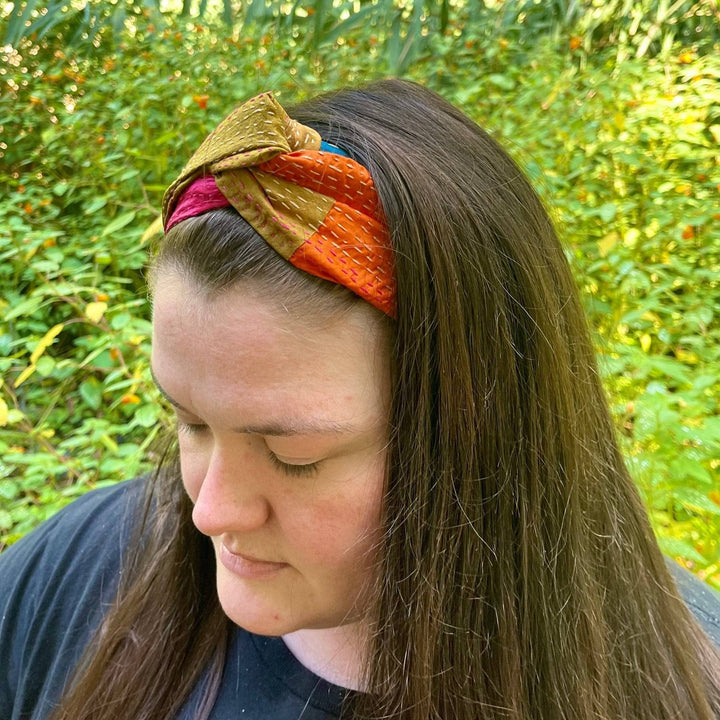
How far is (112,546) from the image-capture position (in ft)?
3.58

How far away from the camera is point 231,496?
0.72 m

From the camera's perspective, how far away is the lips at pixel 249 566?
764 millimetres

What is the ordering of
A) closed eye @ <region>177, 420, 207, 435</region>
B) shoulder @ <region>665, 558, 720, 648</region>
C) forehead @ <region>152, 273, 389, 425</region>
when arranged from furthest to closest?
shoulder @ <region>665, 558, 720, 648</region> → closed eye @ <region>177, 420, 207, 435</region> → forehead @ <region>152, 273, 389, 425</region>

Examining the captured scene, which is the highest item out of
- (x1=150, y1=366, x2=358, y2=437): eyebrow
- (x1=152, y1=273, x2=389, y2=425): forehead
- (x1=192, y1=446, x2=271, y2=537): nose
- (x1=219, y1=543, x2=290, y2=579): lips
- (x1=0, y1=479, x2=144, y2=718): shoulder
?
(x1=152, y1=273, x2=389, y2=425): forehead

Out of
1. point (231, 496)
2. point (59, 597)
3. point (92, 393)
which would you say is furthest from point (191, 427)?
point (92, 393)

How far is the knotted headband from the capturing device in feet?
2.18

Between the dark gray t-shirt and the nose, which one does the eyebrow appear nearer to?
the nose

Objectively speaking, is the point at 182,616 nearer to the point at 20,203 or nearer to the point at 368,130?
the point at 368,130

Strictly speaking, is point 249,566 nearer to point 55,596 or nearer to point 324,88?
point 55,596

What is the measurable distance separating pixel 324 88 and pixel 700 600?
4.35ft

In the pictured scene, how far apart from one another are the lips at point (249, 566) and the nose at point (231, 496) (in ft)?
0.17

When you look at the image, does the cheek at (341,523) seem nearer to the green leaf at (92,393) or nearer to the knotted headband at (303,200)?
the knotted headband at (303,200)

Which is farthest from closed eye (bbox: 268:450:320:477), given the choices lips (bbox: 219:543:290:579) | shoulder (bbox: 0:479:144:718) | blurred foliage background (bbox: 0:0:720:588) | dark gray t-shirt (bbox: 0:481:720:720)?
blurred foliage background (bbox: 0:0:720:588)

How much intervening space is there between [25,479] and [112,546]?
37.8 inches
